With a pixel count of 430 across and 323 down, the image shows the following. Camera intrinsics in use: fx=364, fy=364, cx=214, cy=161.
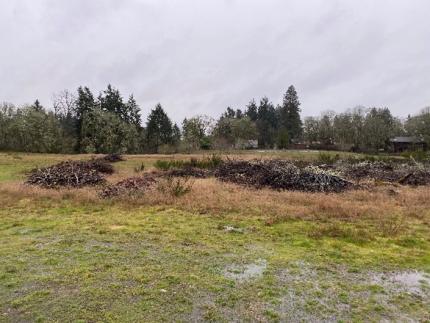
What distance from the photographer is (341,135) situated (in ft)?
213

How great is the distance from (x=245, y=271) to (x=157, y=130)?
56524 mm

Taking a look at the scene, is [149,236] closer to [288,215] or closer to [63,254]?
[63,254]

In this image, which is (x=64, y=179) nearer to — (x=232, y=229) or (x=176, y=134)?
(x=232, y=229)

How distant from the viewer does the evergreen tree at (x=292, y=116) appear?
7438cm

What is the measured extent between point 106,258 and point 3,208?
6568 mm

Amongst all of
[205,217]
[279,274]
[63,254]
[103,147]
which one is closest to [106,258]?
[63,254]

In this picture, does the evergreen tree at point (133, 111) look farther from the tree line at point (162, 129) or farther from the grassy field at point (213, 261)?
the grassy field at point (213, 261)

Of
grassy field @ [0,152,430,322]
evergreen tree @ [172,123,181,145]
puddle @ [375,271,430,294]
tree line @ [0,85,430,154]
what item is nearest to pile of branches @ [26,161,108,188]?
grassy field @ [0,152,430,322]

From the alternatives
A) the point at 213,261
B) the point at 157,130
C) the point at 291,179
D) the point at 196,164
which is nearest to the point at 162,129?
the point at 157,130

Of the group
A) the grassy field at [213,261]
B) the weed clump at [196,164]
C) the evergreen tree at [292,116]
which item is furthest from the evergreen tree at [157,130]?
the grassy field at [213,261]

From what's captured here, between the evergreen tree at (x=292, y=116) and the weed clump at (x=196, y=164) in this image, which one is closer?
the weed clump at (x=196, y=164)

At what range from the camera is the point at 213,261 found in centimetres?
643

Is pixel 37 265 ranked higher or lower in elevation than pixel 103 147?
lower

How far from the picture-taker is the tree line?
165 ft
